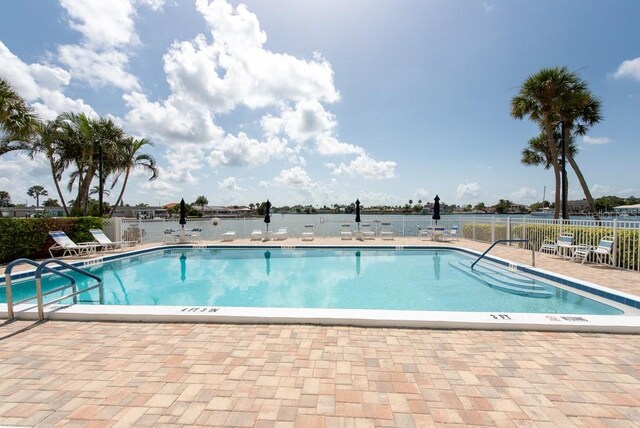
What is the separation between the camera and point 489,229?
13.4m

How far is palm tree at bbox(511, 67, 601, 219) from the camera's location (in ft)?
45.4

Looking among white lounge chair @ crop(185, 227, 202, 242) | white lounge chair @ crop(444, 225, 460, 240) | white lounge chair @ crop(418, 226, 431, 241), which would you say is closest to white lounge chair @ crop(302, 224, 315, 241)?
white lounge chair @ crop(185, 227, 202, 242)

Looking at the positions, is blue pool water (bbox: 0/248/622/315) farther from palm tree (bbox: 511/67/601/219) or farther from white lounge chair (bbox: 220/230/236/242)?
palm tree (bbox: 511/67/601/219)

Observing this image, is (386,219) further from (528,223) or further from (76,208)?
(76,208)

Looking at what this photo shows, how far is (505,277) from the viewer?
7562 millimetres

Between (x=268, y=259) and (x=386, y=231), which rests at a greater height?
(x=386, y=231)

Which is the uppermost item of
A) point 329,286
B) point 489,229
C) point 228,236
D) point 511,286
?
point 489,229

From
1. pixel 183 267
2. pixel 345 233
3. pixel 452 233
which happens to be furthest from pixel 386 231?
pixel 183 267

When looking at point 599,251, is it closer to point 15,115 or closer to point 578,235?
point 578,235

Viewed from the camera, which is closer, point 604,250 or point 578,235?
point 604,250

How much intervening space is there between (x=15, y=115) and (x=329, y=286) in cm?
1041

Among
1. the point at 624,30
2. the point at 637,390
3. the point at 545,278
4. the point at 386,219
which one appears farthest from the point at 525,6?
the point at 637,390

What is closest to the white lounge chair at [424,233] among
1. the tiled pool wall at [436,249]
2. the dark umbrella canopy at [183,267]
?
the tiled pool wall at [436,249]

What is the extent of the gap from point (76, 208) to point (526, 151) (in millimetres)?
27612
